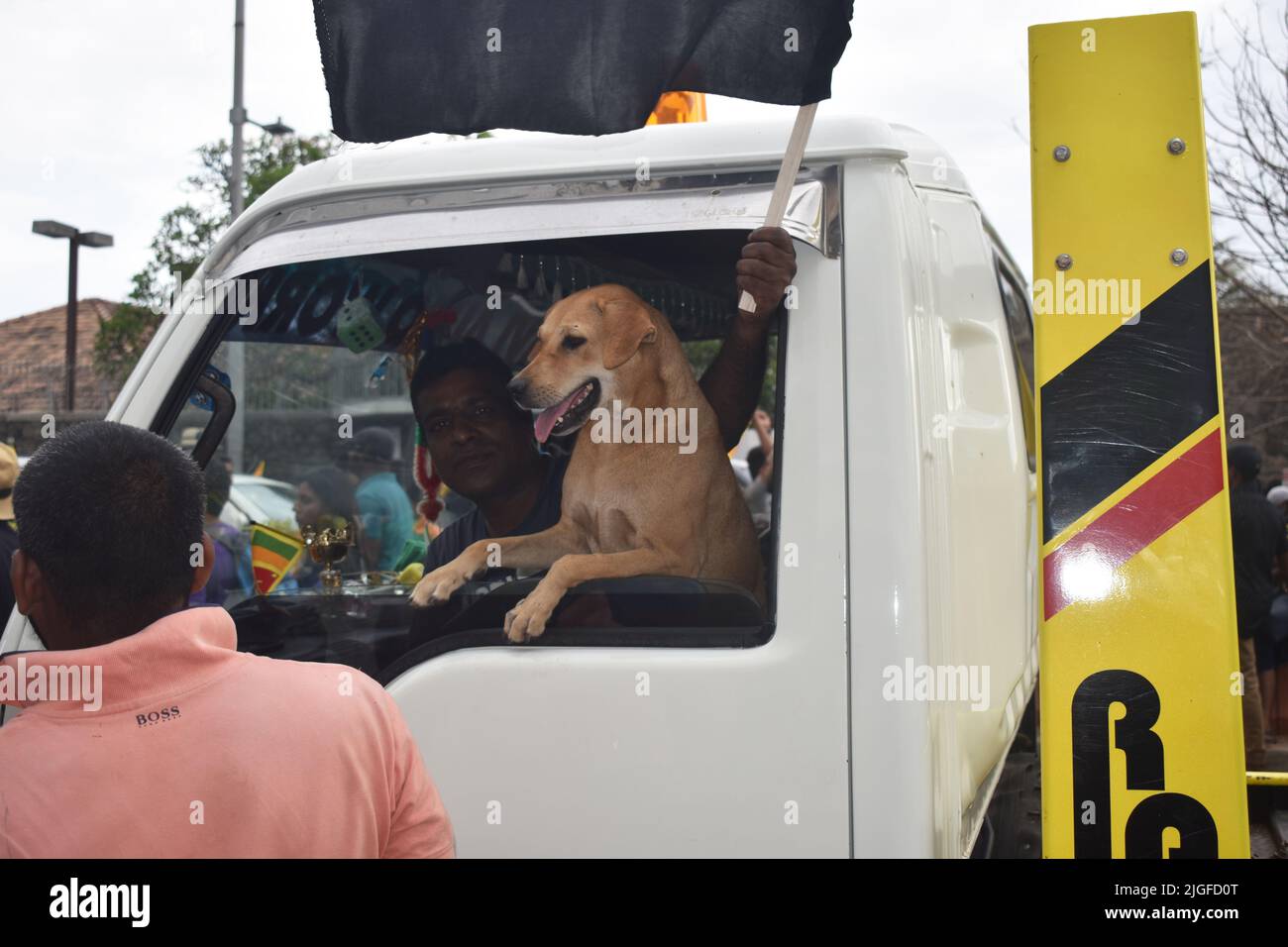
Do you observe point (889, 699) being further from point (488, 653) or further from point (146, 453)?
point (146, 453)

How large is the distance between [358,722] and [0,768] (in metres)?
0.38

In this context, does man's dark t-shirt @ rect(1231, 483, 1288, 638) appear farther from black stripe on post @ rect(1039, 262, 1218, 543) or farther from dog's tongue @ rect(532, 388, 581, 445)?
black stripe on post @ rect(1039, 262, 1218, 543)

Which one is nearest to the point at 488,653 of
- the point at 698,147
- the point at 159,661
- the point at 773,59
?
the point at 159,661

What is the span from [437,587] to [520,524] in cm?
94

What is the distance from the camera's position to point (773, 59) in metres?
1.95

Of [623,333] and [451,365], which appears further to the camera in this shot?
[451,365]

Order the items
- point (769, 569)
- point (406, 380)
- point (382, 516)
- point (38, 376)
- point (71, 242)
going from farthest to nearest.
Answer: point (71, 242), point (38, 376), point (382, 516), point (406, 380), point (769, 569)

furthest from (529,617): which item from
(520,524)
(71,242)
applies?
(71,242)

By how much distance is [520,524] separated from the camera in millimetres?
3193

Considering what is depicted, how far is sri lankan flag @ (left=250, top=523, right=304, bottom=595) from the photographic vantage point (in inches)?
120

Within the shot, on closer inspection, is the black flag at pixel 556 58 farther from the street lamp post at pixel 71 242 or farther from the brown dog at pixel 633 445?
the street lamp post at pixel 71 242

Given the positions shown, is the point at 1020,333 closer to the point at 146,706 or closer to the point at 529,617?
the point at 529,617

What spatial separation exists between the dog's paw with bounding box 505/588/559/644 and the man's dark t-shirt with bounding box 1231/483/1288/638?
4857mm

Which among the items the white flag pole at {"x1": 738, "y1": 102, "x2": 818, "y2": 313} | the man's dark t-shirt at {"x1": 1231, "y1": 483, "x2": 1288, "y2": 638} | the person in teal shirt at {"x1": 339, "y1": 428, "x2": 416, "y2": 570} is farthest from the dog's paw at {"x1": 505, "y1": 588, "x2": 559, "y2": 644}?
the man's dark t-shirt at {"x1": 1231, "y1": 483, "x2": 1288, "y2": 638}
